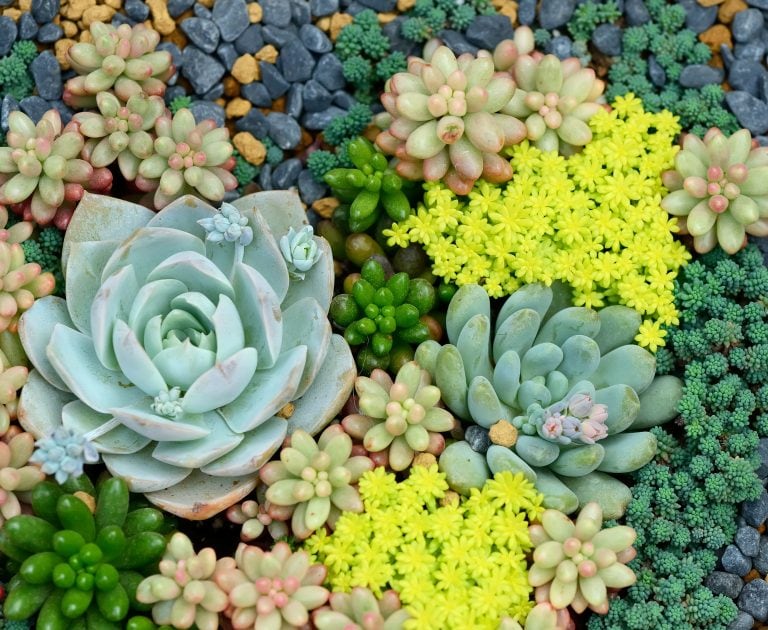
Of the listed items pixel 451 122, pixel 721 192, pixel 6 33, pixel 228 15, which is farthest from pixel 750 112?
pixel 6 33

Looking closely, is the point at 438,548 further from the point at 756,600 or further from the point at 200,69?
the point at 200,69

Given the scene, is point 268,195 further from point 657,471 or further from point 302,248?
point 657,471

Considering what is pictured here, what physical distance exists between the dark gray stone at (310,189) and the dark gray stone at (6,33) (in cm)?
98

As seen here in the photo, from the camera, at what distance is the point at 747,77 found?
306 centimetres

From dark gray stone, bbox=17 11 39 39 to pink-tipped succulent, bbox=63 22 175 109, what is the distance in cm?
16

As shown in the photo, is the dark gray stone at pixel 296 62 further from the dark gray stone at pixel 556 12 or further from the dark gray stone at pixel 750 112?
the dark gray stone at pixel 750 112

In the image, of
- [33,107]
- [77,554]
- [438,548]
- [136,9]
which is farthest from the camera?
[136,9]

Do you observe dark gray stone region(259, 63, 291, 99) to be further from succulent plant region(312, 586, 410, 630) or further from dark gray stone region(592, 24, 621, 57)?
succulent plant region(312, 586, 410, 630)

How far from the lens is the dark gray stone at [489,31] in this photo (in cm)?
310

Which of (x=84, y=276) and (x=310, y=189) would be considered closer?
(x=84, y=276)

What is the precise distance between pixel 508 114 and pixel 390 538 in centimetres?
133

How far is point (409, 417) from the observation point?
2.48m

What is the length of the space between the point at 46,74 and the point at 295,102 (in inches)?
30.7

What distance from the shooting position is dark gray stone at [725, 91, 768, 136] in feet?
9.89
